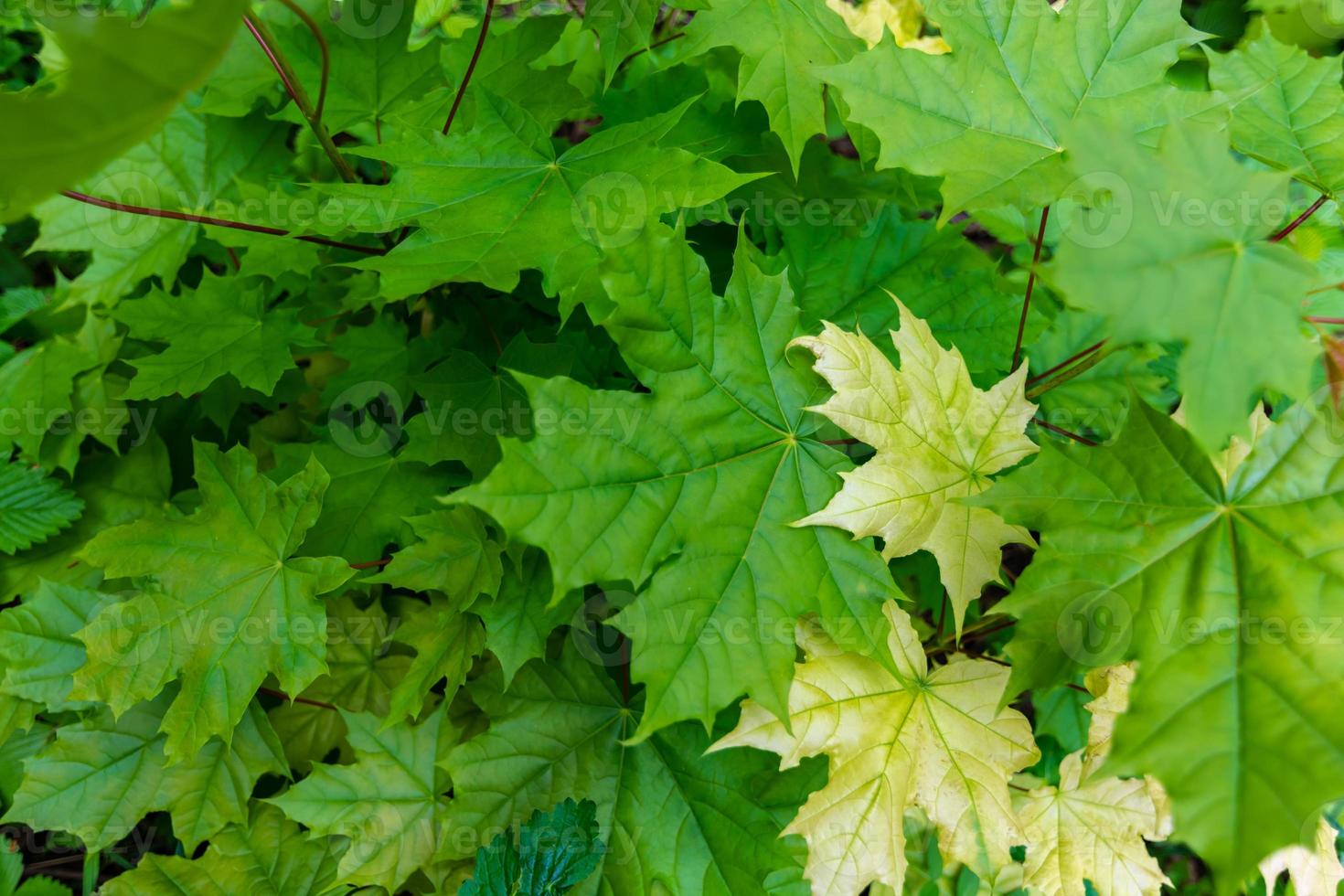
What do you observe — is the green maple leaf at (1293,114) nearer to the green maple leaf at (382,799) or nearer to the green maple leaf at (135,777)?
the green maple leaf at (382,799)

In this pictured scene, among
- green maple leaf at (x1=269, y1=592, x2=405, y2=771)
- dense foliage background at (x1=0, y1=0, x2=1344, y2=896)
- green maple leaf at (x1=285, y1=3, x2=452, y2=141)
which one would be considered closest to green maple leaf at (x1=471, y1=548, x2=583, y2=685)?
dense foliage background at (x1=0, y1=0, x2=1344, y2=896)

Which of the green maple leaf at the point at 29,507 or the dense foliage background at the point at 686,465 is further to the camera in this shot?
the green maple leaf at the point at 29,507

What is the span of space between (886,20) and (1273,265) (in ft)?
5.26

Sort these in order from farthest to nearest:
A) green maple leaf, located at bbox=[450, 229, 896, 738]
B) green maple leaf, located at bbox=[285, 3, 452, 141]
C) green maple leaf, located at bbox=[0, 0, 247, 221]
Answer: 1. green maple leaf, located at bbox=[285, 3, 452, 141]
2. green maple leaf, located at bbox=[450, 229, 896, 738]
3. green maple leaf, located at bbox=[0, 0, 247, 221]

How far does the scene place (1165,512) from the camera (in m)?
1.19

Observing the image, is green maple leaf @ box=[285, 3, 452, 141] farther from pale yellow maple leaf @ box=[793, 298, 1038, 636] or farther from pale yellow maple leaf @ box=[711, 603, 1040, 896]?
pale yellow maple leaf @ box=[711, 603, 1040, 896]

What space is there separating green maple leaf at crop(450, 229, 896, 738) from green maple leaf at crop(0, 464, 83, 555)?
4.73 ft

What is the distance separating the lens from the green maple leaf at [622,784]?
1.52m

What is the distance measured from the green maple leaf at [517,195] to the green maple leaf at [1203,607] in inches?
28.8

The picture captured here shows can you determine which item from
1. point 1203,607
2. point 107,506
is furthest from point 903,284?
point 107,506

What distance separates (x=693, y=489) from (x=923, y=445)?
41 cm

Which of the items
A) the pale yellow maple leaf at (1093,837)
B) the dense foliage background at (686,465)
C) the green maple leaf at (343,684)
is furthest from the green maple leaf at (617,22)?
the pale yellow maple leaf at (1093,837)

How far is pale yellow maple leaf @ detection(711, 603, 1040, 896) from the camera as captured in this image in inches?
54.8

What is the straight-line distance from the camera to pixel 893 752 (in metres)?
1.43
